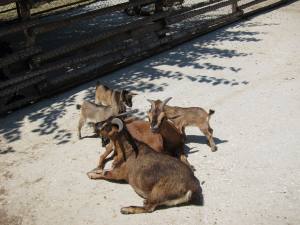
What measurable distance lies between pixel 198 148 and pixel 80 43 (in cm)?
498

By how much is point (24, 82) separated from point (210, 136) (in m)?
4.69

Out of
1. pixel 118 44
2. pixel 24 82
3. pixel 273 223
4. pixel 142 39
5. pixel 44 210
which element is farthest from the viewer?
pixel 142 39

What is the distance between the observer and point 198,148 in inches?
288

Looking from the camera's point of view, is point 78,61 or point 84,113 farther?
point 78,61

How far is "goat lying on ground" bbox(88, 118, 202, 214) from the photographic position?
18.3 ft

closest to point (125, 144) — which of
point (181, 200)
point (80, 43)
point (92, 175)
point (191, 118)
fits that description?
point (92, 175)

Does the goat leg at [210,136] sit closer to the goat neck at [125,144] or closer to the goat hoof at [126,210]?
the goat neck at [125,144]

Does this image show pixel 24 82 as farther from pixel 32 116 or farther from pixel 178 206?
pixel 178 206

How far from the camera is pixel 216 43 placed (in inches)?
517

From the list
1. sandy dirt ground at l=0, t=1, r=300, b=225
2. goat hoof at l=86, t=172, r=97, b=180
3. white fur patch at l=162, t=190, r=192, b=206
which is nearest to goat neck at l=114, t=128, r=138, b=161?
sandy dirt ground at l=0, t=1, r=300, b=225

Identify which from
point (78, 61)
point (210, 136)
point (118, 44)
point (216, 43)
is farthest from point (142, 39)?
point (210, 136)

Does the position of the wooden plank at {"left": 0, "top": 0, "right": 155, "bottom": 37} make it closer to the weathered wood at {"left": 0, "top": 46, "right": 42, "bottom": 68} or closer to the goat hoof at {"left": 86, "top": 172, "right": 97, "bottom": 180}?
the weathered wood at {"left": 0, "top": 46, "right": 42, "bottom": 68}

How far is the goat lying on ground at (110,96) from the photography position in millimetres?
8008

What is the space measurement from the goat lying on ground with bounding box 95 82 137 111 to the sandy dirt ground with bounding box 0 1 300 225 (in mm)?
623
